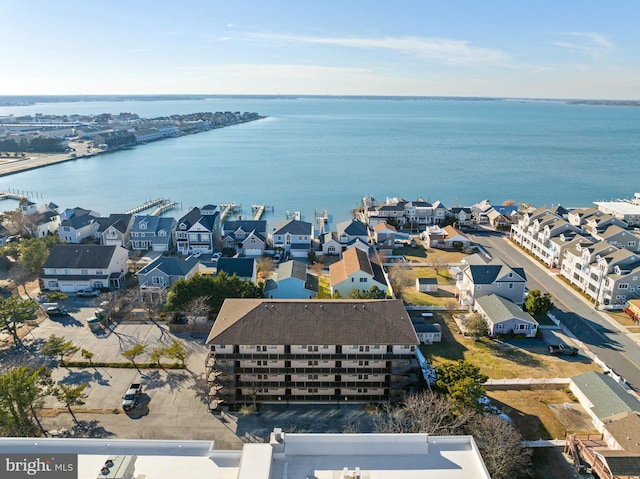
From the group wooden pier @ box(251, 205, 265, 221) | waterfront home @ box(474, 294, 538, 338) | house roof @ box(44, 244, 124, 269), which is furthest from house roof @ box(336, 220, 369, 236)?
house roof @ box(44, 244, 124, 269)

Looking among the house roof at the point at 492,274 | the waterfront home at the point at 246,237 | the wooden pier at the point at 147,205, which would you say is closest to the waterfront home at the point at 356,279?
the house roof at the point at 492,274

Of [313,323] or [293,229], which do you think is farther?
[293,229]

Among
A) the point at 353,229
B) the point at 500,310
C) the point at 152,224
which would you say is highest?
the point at 152,224

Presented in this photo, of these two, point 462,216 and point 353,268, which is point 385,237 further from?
point 353,268

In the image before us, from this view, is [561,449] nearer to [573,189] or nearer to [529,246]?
[529,246]

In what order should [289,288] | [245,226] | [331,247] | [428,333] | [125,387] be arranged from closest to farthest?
[125,387] → [428,333] → [289,288] → [331,247] → [245,226]

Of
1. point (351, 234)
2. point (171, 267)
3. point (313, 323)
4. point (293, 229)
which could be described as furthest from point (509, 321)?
point (171, 267)

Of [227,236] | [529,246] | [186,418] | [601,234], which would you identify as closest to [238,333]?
[186,418]

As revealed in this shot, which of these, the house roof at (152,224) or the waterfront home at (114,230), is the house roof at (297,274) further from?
the waterfront home at (114,230)
